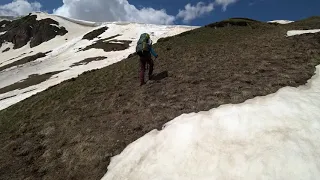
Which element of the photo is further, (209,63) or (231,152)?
(209,63)

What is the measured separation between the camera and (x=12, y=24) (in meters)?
134

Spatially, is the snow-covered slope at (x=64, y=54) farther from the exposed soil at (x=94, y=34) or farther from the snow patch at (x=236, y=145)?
the snow patch at (x=236, y=145)

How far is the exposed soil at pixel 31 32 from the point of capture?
108m

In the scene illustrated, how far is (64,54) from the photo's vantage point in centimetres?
7181

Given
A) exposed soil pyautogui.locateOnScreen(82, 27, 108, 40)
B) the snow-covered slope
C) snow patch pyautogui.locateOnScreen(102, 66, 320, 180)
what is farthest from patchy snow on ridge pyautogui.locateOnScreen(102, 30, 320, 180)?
exposed soil pyautogui.locateOnScreen(82, 27, 108, 40)

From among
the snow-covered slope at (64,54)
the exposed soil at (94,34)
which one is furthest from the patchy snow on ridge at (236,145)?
the exposed soil at (94,34)

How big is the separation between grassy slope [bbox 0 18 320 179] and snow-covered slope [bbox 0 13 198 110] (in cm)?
1230

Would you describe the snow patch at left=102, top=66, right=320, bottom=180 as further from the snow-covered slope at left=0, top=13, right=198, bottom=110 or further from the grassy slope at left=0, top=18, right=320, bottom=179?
the snow-covered slope at left=0, top=13, right=198, bottom=110

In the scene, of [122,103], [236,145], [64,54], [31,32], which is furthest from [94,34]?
[236,145]

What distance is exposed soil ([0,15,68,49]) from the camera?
108262 mm

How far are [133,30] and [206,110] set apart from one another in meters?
77.7

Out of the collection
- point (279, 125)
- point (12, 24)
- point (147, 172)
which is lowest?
point (147, 172)

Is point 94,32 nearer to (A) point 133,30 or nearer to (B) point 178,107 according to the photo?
(A) point 133,30

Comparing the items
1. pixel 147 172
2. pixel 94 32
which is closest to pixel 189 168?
pixel 147 172
